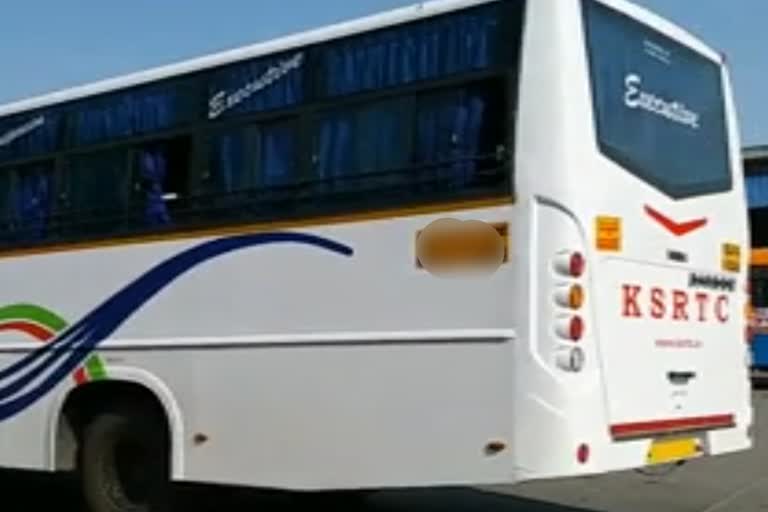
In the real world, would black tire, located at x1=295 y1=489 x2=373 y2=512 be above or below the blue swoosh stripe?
below

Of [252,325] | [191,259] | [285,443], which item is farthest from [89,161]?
[285,443]

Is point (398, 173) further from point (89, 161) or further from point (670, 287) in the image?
point (89, 161)

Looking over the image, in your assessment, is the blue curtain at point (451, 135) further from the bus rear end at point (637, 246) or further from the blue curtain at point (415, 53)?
the bus rear end at point (637, 246)

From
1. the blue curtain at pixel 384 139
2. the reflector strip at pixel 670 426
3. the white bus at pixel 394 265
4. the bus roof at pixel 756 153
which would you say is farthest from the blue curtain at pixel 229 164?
the bus roof at pixel 756 153

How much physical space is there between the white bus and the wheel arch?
2 cm

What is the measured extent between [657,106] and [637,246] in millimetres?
942

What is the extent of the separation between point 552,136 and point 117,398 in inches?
139

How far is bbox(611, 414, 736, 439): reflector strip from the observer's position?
7286 millimetres

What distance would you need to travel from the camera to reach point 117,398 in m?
8.83

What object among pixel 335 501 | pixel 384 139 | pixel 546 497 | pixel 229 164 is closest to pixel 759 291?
pixel 546 497

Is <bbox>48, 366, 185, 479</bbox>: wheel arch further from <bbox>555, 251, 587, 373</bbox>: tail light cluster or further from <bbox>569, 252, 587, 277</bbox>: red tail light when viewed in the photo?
<bbox>569, 252, 587, 277</bbox>: red tail light

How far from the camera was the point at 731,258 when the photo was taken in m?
8.52

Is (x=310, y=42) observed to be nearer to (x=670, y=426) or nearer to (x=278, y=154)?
(x=278, y=154)

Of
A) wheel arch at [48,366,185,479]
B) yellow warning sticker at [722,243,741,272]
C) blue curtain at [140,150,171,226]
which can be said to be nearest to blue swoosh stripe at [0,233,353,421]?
wheel arch at [48,366,185,479]
